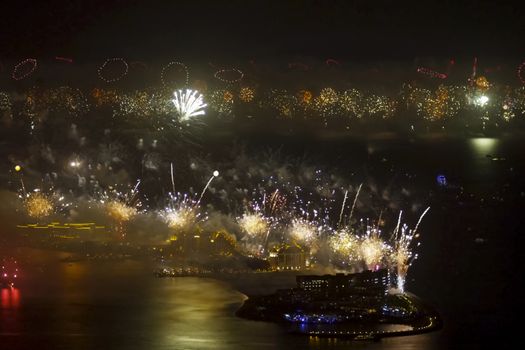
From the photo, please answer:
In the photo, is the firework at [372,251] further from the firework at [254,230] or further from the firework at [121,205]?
the firework at [121,205]

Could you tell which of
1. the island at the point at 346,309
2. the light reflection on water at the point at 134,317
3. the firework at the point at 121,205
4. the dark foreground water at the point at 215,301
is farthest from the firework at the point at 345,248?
the firework at the point at 121,205

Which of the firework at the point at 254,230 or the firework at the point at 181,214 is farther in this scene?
the firework at the point at 181,214

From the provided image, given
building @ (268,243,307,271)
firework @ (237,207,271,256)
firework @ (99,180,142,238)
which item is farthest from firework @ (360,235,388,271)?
firework @ (99,180,142,238)

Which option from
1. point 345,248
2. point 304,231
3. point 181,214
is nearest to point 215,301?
point 345,248

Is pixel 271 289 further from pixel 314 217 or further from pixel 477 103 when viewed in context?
pixel 477 103

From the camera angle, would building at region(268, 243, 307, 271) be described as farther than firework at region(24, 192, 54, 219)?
No

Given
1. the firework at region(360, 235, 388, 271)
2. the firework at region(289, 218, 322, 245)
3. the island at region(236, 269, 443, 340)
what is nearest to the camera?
the island at region(236, 269, 443, 340)

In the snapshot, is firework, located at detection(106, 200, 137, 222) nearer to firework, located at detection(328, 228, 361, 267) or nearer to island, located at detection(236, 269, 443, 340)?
firework, located at detection(328, 228, 361, 267)

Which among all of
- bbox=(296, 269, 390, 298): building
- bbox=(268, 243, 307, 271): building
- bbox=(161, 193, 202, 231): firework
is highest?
→ bbox=(161, 193, 202, 231): firework
